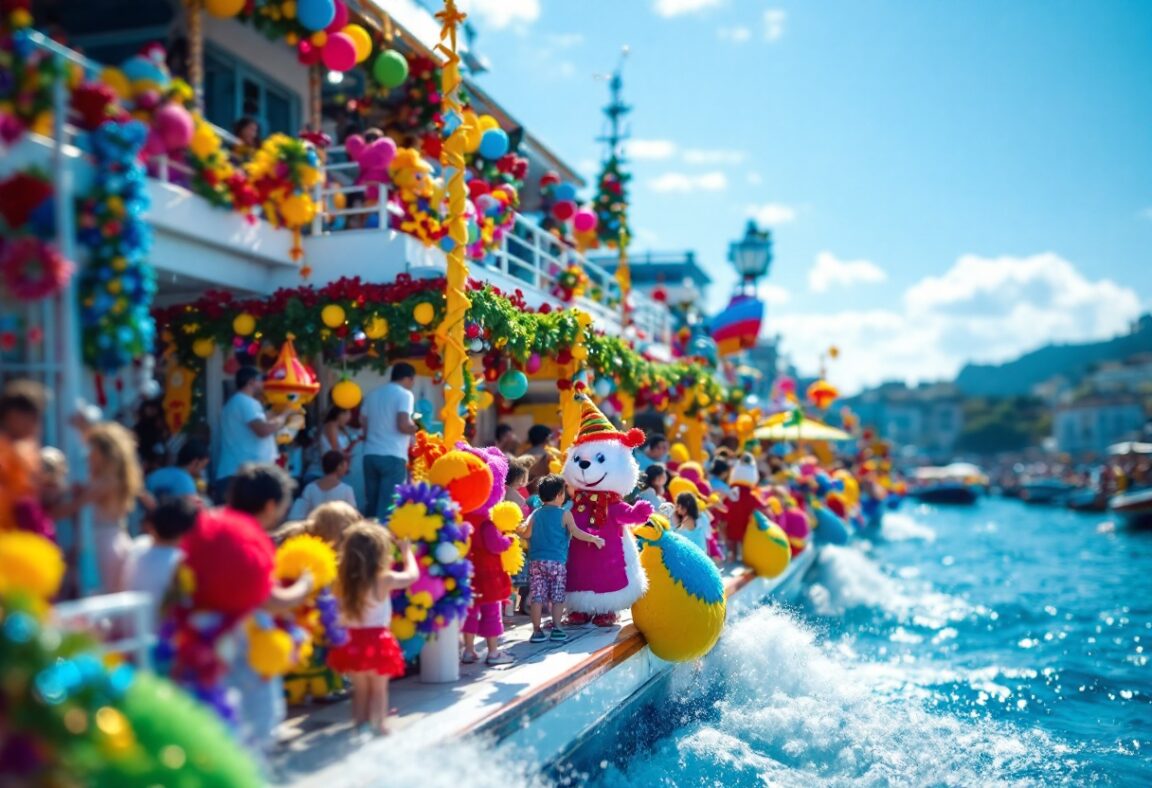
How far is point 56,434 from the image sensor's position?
5.37m

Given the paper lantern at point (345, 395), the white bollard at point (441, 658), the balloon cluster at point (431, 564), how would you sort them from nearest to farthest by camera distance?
Result: the balloon cluster at point (431, 564)
the white bollard at point (441, 658)
the paper lantern at point (345, 395)

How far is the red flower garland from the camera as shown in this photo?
504 cm

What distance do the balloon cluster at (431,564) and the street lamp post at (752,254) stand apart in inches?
618

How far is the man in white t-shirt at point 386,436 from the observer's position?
9531mm

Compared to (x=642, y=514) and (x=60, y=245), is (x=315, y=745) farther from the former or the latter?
(x=642, y=514)

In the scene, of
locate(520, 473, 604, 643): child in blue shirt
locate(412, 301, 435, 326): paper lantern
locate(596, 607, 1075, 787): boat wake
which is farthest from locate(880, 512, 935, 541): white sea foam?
locate(412, 301, 435, 326): paper lantern

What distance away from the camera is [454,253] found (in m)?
9.41

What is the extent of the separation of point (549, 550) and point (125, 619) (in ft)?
16.5

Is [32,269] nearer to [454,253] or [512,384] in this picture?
[454,253]

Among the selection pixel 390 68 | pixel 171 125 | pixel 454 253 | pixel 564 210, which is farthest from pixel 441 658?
pixel 564 210

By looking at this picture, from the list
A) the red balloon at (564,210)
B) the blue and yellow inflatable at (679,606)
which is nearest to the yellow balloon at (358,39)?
the blue and yellow inflatable at (679,606)

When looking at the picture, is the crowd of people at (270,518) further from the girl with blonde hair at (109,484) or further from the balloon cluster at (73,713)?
the balloon cluster at (73,713)

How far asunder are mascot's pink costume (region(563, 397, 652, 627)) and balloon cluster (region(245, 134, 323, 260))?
382 centimetres

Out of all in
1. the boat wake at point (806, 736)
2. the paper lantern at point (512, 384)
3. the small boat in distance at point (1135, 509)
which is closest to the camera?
the boat wake at point (806, 736)
